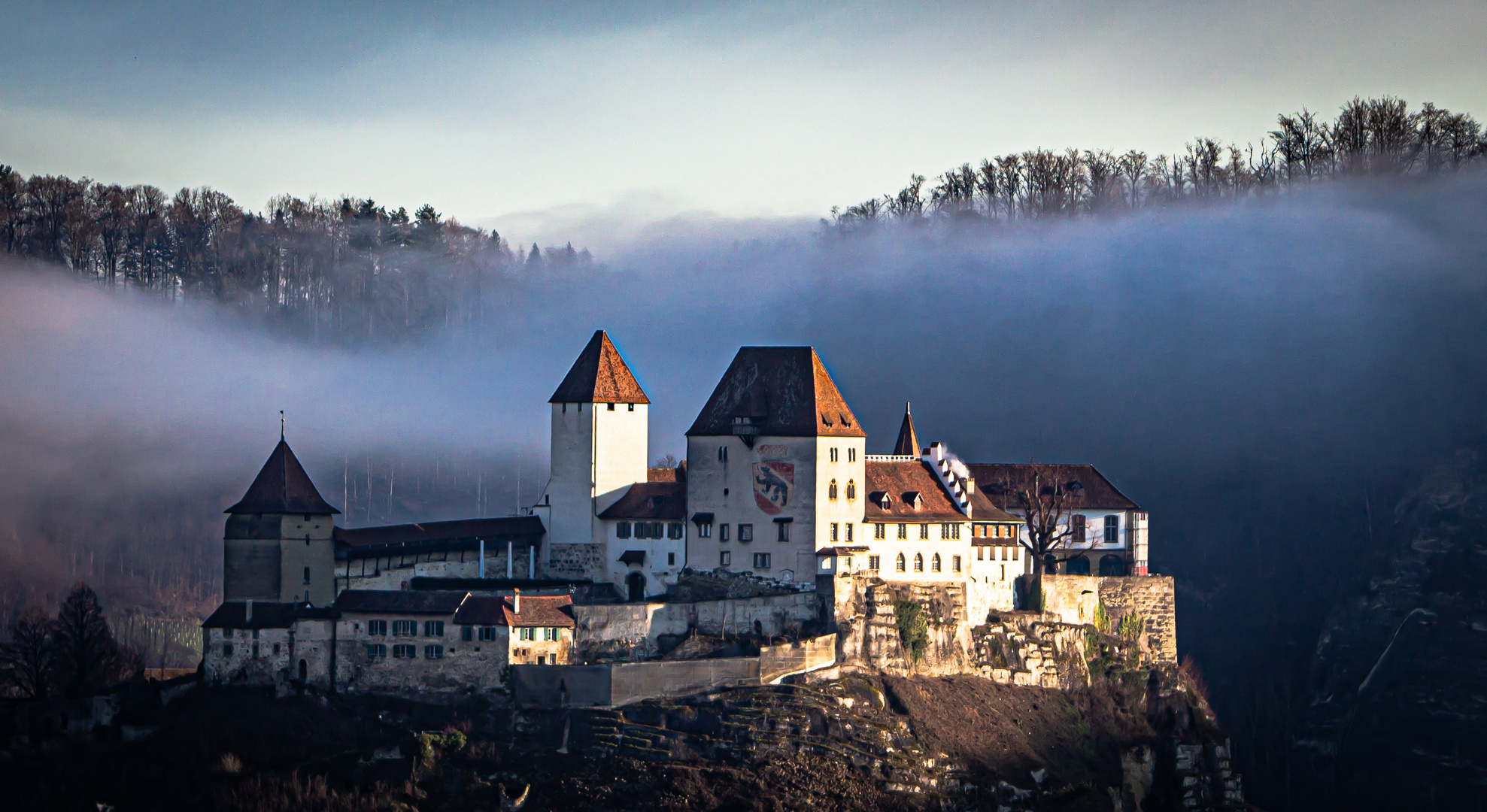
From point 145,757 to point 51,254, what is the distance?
72243 millimetres

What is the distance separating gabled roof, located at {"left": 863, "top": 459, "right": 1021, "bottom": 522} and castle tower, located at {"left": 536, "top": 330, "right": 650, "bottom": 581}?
13472 millimetres

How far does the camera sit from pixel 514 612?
290 feet

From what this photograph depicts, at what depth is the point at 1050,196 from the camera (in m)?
151

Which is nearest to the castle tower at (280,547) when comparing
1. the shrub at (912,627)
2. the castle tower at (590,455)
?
the castle tower at (590,455)

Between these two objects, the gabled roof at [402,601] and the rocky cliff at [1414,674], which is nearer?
the gabled roof at [402,601]

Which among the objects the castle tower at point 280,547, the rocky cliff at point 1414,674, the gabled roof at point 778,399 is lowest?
the rocky cliff at point 1414,674

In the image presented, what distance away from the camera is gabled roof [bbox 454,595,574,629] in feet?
288

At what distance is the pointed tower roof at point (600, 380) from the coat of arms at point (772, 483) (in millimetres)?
10221

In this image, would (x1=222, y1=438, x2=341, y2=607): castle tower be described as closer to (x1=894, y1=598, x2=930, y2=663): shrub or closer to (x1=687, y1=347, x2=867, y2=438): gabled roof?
(x1=687, y1=347, x2=867, y2=438): gabled roof

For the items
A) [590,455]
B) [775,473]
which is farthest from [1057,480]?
[590,455]

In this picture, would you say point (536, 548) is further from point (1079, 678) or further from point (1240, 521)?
point (1240, 521)

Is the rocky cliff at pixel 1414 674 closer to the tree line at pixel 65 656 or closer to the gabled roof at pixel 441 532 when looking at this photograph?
the gabled roof at pixel 441 532

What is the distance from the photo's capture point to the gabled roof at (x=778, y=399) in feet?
319

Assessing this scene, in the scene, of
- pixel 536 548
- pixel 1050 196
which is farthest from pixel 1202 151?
pixel 536 548
